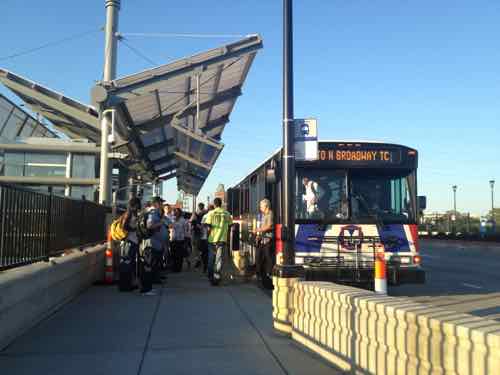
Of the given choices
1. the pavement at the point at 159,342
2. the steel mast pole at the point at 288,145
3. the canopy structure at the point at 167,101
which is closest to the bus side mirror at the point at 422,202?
the pavement at the point at 159,342

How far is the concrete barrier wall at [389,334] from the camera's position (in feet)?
11.1

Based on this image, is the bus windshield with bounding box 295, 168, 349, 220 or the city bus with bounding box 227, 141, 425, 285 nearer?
the city bus with bounding box 227, 141, 425, 285

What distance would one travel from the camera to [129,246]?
1079cm

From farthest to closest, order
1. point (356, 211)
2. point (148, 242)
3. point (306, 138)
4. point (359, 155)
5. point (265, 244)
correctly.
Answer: point (265, 244), point (148, 242), point (359, 155), point (356, 211), point (306, 138)

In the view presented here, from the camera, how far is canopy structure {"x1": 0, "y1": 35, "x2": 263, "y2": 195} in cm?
1853

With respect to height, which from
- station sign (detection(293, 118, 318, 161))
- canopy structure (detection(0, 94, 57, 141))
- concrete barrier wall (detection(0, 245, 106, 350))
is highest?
canopy structure (detection(0, 94, 57, 141))

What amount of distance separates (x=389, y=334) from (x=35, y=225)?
545 centimetres

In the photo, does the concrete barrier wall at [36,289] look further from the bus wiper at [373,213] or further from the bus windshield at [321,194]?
the bus wiper at [373,213]

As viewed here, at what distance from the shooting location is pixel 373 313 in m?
4.74

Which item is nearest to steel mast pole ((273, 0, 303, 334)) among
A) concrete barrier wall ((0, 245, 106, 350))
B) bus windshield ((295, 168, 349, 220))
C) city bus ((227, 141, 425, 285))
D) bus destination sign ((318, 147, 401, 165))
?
city bus ((227, 141, 425, 285))

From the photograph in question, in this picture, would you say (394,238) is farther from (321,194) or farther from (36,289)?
(36,289)

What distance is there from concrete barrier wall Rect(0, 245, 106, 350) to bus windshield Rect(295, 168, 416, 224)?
4.39 m

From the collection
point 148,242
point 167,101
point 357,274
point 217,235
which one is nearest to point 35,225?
point 148,242

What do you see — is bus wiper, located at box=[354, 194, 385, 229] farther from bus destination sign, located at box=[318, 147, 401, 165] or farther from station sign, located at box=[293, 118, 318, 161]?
station sign, located at box=[293, 118, 318, 161]
